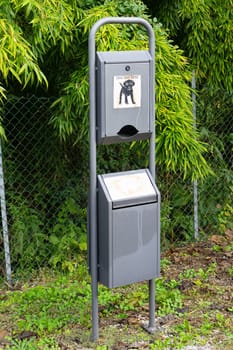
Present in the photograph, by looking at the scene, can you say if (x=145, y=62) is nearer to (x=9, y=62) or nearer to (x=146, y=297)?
(x=9, y=62)

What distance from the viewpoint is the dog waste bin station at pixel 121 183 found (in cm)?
333

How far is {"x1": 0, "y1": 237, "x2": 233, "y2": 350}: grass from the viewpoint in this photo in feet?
12.3

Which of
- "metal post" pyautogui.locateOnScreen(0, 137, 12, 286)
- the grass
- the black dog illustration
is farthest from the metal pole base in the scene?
the black dog illustration

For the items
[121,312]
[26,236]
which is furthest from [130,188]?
[26,236]

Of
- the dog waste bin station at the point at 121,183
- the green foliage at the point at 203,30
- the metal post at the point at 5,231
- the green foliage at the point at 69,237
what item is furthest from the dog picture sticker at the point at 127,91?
the green foliage at the point at 69,237

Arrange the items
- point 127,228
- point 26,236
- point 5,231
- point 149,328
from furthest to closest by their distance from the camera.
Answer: point 26,236 < point 5,231 < point 149,328 < point 127,228

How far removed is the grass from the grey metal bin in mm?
494

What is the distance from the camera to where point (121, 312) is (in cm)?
416

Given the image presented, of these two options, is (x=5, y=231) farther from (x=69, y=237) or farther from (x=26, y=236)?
(x=69, y=237)

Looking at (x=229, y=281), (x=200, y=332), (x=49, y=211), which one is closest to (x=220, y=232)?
(x=229, y=281)

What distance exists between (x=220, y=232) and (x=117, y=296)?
204 cm

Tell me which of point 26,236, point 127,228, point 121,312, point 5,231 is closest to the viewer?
point 127,228

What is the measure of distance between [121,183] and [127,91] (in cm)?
54

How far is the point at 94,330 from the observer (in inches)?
145
